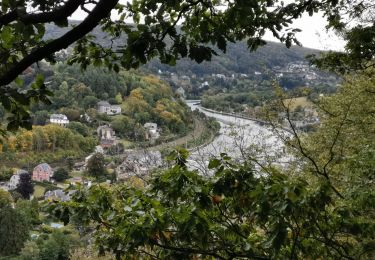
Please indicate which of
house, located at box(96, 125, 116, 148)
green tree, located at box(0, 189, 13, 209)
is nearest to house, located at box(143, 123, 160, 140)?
green tree, located at box(0, 189, 13, 209)

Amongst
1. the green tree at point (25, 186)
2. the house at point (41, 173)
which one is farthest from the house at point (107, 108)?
the green tree at point (25, 186)

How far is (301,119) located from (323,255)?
873 cm

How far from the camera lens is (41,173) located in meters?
51.7

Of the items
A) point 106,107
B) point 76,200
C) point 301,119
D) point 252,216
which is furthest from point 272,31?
point 106,107

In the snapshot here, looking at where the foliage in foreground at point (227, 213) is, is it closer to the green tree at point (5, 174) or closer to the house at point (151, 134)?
the house at point (151, 134)

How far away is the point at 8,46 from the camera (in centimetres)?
190

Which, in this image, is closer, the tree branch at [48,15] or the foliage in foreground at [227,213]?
the tree branch at [48,15]

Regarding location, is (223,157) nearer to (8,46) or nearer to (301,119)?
(8,46)

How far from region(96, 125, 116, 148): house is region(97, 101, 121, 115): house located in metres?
6.66

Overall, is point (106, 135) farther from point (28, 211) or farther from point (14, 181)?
point (28, 211)

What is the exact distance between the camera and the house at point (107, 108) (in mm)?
73012

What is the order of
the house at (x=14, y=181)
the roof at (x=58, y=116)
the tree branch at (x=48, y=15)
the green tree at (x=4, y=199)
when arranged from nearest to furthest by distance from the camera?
the tree branch at (x=48, y=15) → the green tree at (x=4, y=199) → the house at (x=14, y=181) → the roof at (x=58, y=116)

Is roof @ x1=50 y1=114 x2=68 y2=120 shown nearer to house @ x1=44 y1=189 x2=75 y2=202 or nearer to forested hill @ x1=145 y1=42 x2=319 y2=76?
house @ x1=44 y1=189 x2=75 y2=202

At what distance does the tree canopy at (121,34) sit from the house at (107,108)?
70.7 meters
